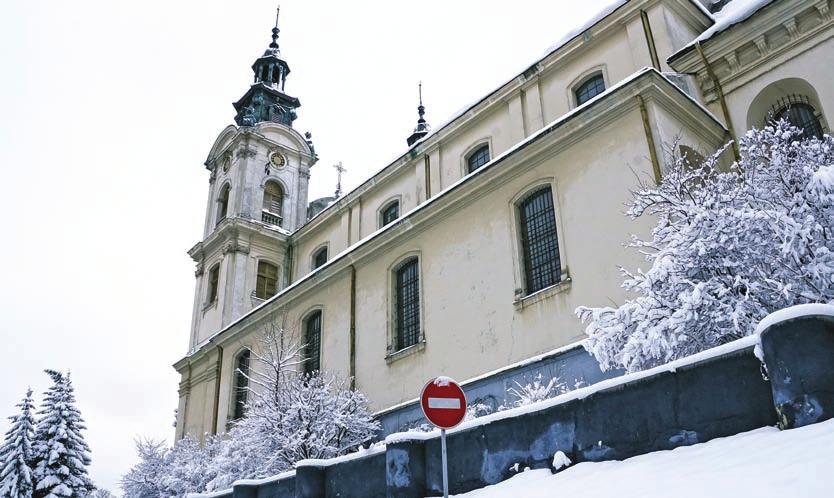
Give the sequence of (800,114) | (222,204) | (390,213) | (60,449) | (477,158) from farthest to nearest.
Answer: (222,204) < (390,213) < (60,449) < (477,158) < (800,114)

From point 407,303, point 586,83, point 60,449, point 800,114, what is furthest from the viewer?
point 60,449

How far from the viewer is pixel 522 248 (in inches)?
624

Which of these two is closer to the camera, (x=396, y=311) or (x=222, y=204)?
(x=396, y=311)

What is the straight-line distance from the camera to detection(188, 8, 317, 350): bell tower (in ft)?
97.8

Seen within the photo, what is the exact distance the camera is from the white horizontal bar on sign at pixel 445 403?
7.48 m

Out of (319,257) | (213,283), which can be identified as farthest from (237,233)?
(319,257)

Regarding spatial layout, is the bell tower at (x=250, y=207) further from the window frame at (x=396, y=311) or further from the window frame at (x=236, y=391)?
the window frame at (x=396, y=311)

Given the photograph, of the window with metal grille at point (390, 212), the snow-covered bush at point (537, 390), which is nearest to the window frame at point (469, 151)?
the window with metal grille at point (390, 212)

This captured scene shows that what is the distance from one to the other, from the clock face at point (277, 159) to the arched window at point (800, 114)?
2219 cm

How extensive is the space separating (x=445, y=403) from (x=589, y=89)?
1456cm

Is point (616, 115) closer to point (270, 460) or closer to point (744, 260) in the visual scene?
point (744, 260)

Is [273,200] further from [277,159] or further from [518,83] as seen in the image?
[518,83]

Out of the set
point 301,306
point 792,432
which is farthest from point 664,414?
point 301,306

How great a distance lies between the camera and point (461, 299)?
16656 mm
